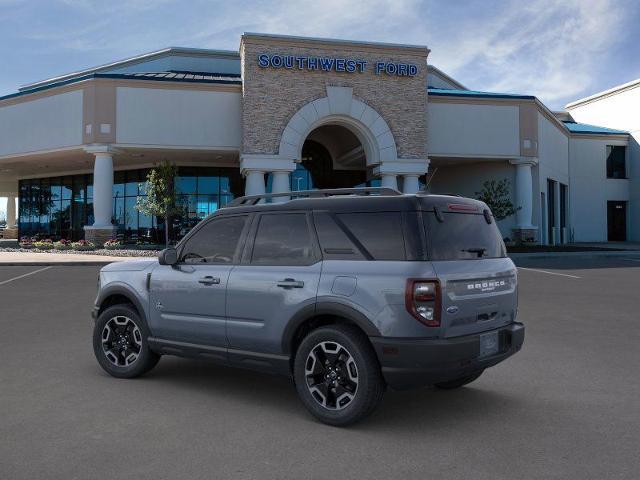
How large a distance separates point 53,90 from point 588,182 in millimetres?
36424

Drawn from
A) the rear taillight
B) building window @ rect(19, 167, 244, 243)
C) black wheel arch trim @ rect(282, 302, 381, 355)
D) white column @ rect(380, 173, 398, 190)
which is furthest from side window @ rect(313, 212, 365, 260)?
building window @ rect(19, 167, 244, 243)

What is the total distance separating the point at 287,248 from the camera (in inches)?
198

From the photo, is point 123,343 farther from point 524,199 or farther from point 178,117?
point 524,199

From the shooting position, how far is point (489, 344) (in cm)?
468

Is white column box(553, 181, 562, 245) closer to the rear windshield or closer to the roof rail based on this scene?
the rear windshield

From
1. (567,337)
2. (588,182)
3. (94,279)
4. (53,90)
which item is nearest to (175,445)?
(567,337)

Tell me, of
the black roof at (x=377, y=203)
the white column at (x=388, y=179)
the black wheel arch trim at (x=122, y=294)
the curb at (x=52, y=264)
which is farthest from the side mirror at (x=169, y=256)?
the white column at (x=388, y=179)

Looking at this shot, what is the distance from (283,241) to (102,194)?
2733 cm

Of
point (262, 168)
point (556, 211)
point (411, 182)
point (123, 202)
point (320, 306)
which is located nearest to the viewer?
point (320, 306)

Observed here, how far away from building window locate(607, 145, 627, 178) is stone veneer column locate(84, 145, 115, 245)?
1402 inches

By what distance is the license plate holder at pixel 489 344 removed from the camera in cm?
458

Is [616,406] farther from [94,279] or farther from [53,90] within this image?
[53,90]

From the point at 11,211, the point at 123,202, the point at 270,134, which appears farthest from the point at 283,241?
the point at 11,211

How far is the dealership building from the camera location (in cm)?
2888
